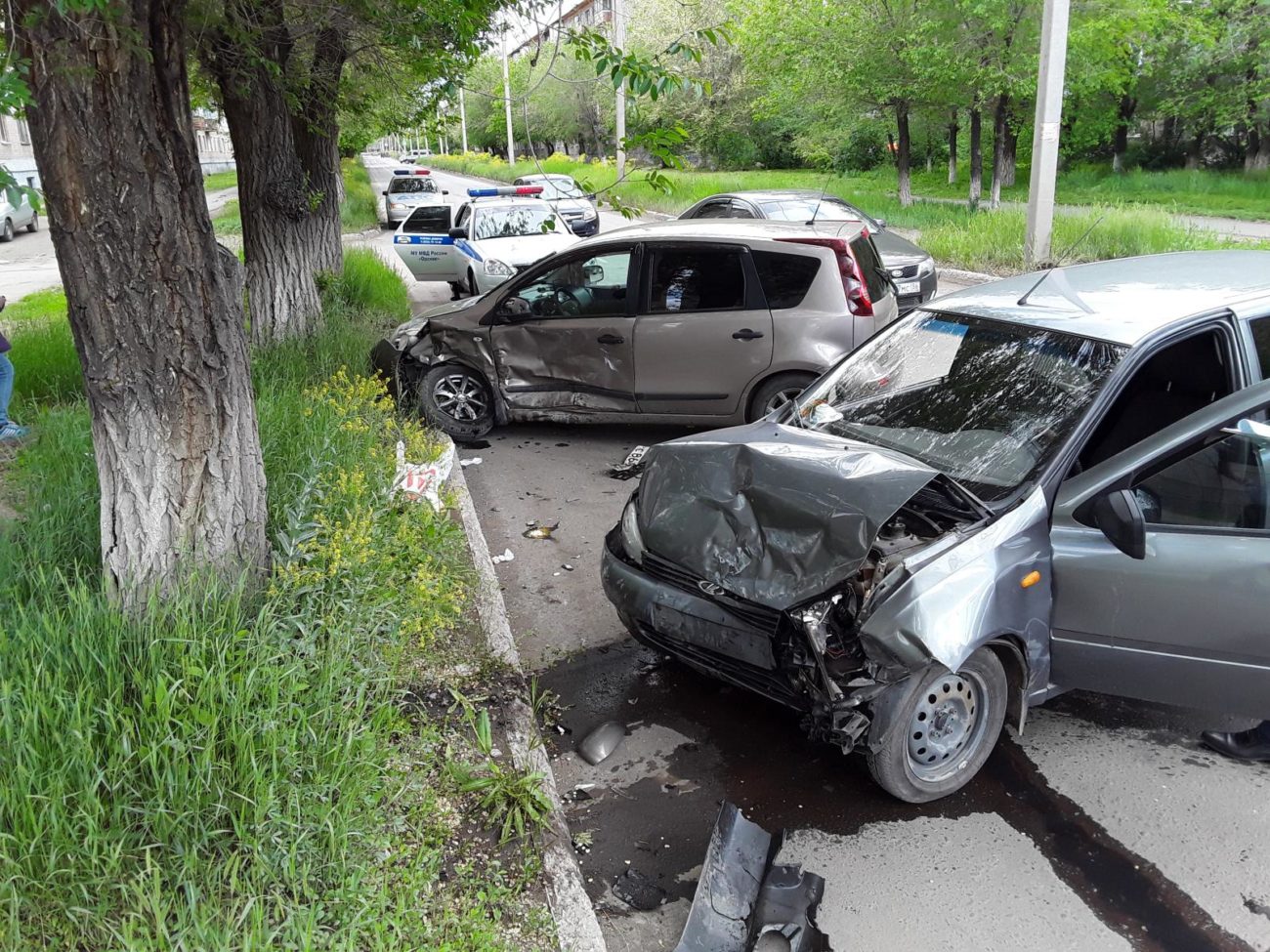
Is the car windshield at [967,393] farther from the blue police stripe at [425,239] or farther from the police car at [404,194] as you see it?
the police car at [404,194]

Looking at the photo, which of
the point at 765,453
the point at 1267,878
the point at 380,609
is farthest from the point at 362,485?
the point at 1267,878

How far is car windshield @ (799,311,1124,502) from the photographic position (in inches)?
153

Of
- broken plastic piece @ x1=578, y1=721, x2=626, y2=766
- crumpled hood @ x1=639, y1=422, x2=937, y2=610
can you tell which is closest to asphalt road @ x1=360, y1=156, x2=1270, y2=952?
broken plastic piece @ x1=578, y1=721, x2=626, y2=766

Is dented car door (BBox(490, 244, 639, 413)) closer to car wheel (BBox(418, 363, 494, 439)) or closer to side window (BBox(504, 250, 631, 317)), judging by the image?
side window (BBox(504, 250, 631, 317))

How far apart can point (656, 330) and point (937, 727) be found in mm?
4617

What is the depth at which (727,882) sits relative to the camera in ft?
10.3

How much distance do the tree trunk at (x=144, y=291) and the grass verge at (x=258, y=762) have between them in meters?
0.32

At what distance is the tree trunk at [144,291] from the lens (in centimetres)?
348

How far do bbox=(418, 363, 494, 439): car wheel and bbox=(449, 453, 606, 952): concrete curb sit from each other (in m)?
2.58

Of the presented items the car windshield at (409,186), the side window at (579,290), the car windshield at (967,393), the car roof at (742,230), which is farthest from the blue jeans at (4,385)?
the car windshield at (409,186)

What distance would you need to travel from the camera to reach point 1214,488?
11.4 ft

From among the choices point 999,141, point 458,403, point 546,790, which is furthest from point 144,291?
point 999,141

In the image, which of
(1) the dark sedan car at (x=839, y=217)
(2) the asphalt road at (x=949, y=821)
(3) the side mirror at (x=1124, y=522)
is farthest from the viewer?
(1) the dark sedan car at (x=839, y=217)

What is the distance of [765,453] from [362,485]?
214cm
